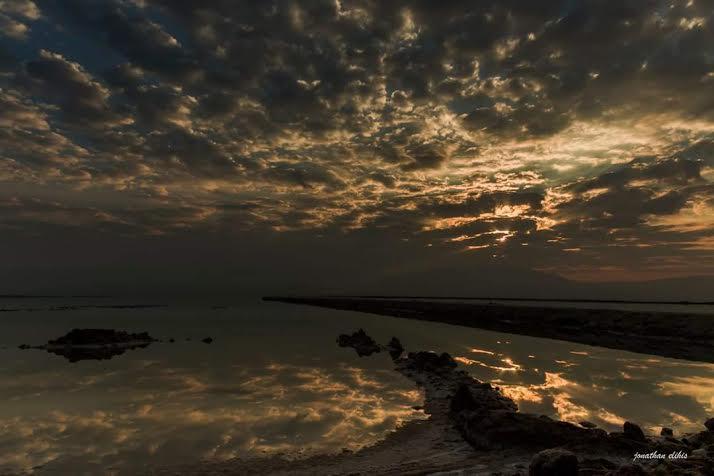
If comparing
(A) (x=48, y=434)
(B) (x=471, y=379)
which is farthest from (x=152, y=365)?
(B) (x=471, y=379)

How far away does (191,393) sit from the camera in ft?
58.8

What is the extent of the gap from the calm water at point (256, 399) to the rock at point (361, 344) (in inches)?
73.5

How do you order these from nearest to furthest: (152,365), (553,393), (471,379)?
(553,393)
(471,379)
(152,365)

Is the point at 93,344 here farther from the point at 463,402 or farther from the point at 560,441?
the point at 560,441

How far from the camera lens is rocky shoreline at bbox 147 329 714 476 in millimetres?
8892

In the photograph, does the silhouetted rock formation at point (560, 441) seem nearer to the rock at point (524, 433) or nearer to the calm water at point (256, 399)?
the rock at point (524, 433)

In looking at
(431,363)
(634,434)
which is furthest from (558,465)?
(431,363)

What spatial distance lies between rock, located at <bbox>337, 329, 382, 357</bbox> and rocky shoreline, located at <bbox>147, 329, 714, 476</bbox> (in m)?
18.0

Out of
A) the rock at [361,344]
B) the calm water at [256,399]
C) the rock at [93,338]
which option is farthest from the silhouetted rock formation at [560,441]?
the rock at [93,338]

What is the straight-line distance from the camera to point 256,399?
16.8m

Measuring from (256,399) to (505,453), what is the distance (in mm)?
9676

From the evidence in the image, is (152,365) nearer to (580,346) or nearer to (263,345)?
(263,345)

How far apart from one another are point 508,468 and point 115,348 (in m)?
32.4

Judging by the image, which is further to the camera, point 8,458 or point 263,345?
point 263,345
